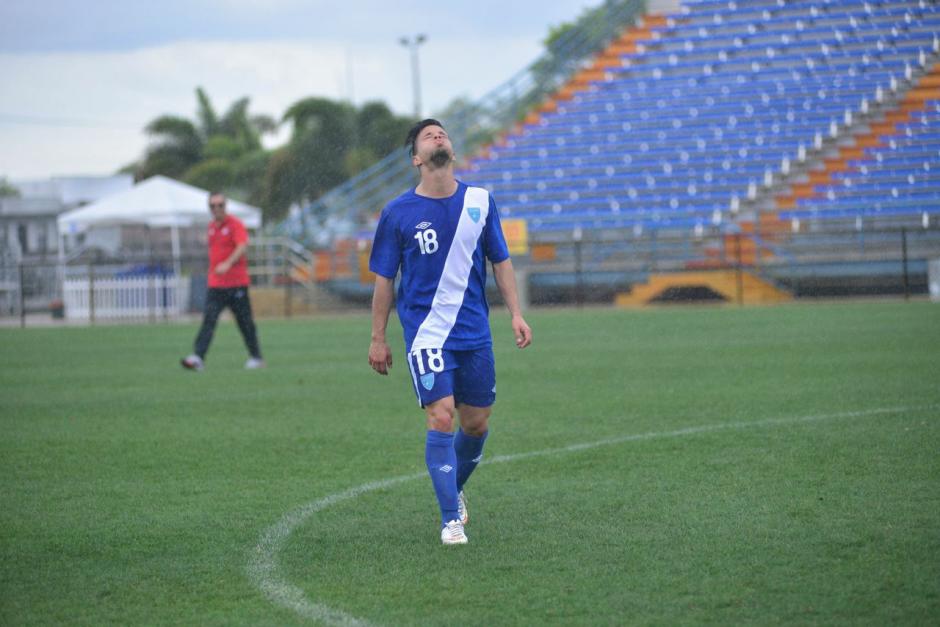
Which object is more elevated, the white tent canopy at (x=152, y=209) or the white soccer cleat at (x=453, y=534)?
the white tent canopy at (x=152, y=209)

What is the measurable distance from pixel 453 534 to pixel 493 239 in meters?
1.39

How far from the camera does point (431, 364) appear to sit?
5.73 metres

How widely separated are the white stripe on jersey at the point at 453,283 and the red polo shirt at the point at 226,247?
914 centimetres

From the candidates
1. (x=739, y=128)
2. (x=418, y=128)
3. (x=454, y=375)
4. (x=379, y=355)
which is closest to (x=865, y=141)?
(x=739, y=128)

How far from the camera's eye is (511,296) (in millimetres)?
6020

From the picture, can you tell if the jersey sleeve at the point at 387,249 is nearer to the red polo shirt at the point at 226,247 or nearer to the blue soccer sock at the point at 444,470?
the blue soccer sock at the point at 444,470

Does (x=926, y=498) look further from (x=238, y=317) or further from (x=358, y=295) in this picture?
(x=358, y=295)

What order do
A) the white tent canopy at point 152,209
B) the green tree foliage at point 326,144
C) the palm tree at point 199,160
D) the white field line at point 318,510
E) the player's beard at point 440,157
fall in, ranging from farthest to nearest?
the palm tree at point 199,160 → the green tree foliage at point 326,144 → the white tent canopy at point 152,209 → the player's beard at point 440,157 → the white field line at point 318,510

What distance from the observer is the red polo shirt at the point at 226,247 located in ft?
48.3

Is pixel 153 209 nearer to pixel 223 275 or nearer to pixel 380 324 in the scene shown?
pixel 223 275

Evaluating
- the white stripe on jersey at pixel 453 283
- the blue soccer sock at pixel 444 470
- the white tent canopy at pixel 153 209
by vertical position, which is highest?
the white tent canopy at pixel 153 209

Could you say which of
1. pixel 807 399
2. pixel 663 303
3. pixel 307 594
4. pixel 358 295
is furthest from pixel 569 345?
pixel 358 295

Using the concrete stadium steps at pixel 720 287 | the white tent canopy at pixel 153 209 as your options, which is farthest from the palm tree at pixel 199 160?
the concrete stadium steps at pixel 720 287

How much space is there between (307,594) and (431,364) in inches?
51.7
